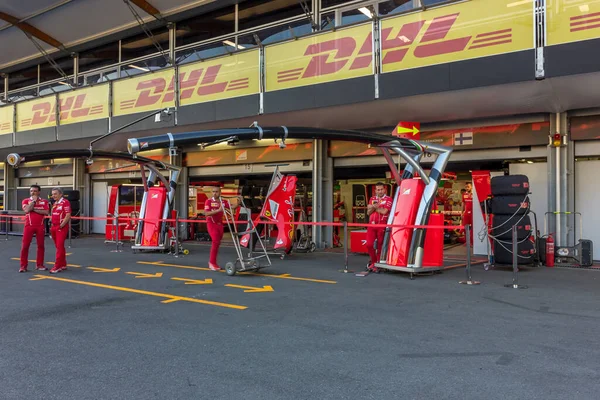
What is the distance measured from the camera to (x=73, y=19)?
1680 cm

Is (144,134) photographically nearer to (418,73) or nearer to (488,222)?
(418,73)

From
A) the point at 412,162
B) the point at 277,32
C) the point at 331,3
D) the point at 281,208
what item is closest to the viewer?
the point at 412,162

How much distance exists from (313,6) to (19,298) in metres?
10.9

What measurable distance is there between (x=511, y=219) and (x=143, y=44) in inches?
599

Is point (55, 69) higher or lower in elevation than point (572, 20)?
higher

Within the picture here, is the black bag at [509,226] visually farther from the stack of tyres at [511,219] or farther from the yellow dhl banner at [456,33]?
the yellow dhl banner at [456,33]

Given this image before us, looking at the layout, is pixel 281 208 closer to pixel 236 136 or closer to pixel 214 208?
pixel 214 208

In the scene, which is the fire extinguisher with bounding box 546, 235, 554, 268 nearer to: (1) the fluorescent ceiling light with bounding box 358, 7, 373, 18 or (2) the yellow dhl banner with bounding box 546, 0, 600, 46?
(2) the yellow dhl banner with bounding box 546, 0, 600, 46

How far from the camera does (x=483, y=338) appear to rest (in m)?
4.62

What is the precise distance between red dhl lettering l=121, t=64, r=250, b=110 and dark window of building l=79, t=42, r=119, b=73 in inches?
187

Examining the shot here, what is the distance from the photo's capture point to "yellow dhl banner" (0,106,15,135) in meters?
18.6

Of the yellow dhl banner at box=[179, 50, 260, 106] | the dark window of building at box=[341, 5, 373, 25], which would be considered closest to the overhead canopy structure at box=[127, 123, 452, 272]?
the dark window of building at box=[341, 5, 373, 25]

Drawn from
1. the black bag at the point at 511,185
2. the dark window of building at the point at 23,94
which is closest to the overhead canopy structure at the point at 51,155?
the black bag at the point at 511,185

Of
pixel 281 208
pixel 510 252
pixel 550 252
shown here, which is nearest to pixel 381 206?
pixel 510 252
